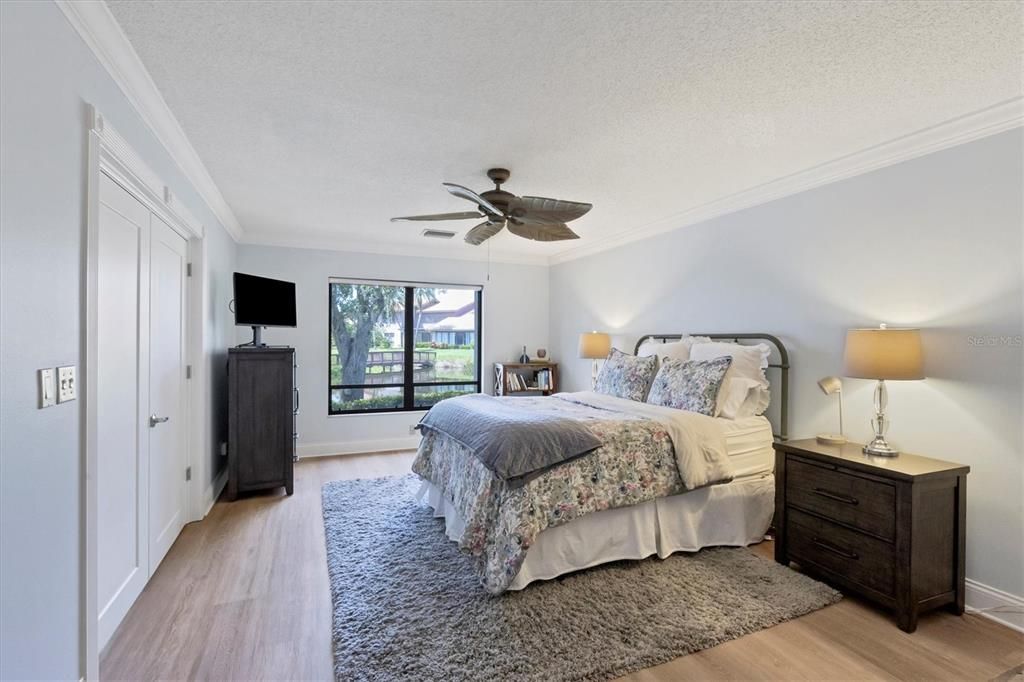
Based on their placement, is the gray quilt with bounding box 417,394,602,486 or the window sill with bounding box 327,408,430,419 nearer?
the gray quilt with bounding box 417,394,602,486

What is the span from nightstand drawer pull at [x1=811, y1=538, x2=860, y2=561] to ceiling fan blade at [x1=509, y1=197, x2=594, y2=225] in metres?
2.22

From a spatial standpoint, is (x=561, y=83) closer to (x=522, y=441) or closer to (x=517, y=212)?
(x=517, y=212)

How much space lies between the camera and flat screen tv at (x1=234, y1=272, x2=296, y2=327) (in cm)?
393

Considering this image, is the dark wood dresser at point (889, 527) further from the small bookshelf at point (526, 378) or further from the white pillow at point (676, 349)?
the small bookshelf at point (526, 378)

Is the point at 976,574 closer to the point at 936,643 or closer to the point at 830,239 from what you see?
the point at 936,643

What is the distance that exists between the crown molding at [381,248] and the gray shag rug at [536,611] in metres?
3.32

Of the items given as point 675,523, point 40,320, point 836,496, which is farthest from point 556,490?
point 40,320

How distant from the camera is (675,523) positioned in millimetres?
2990

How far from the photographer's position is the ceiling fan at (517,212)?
2709 mm

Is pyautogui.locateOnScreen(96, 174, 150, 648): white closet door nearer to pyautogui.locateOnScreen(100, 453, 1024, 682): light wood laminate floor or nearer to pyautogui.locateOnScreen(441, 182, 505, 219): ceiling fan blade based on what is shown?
pyautogui.locateOnScreen(100, 453, 1024, 682): light wood laminate floor

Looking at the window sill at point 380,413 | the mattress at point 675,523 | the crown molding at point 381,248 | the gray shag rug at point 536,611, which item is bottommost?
the gray shag rug at point 536,611

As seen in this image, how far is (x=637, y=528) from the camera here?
2.85 metres

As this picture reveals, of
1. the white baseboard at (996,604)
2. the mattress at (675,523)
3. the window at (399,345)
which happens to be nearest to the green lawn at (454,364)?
the window at (399,345)

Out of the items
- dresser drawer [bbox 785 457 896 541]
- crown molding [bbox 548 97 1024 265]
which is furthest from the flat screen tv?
dresser drawer [bbox 785 457 896 541]
